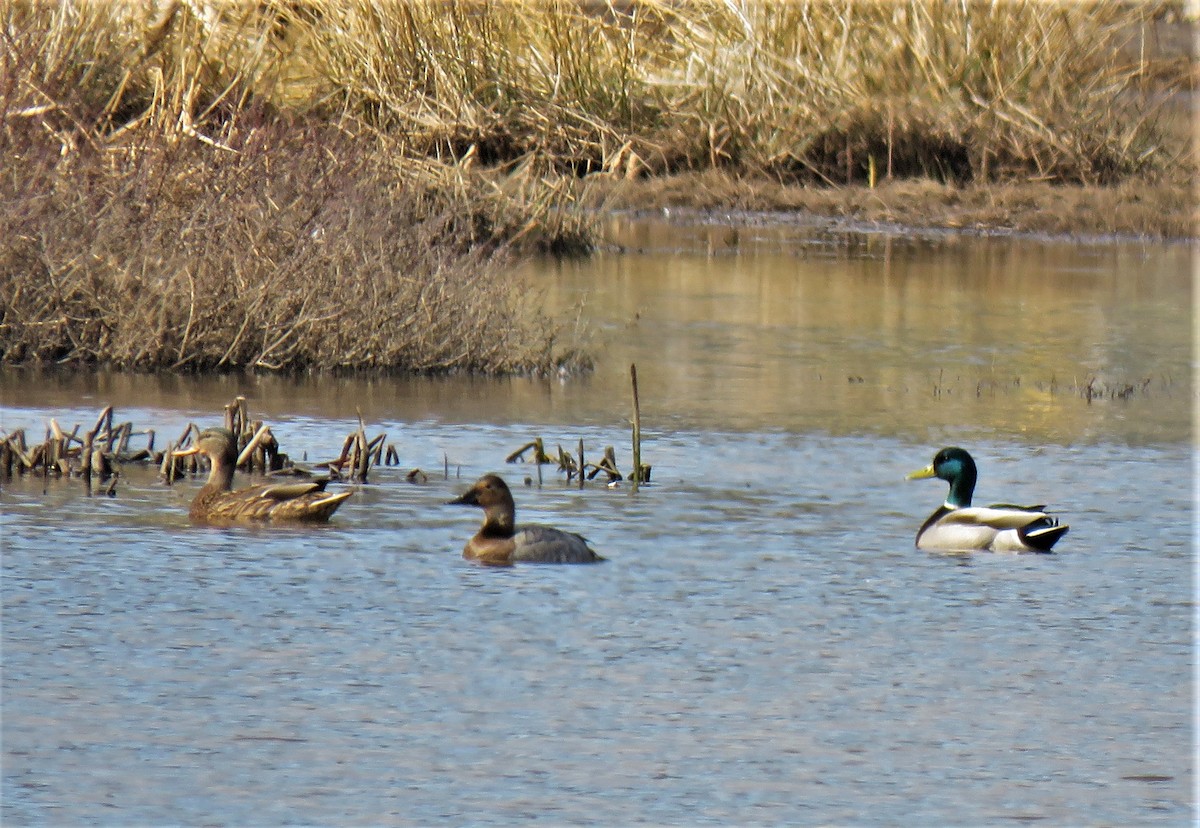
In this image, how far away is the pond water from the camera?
5.58 metres

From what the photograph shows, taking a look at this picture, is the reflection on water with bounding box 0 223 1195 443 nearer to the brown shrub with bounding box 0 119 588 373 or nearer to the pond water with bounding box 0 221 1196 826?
the pond water with bounding box 0 221 1196 826

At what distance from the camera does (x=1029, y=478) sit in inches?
405

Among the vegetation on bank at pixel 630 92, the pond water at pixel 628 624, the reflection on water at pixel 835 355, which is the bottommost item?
the pond water at pixel 628 624

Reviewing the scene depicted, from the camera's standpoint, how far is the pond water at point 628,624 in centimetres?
558

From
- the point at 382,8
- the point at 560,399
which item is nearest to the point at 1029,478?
the point at 560,399

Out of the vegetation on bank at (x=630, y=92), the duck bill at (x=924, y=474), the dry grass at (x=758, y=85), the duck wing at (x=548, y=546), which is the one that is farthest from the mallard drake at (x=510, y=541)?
the dry grass at (x=758, y=85)

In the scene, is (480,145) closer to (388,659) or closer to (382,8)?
(382,8)

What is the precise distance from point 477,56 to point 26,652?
18.0 meters

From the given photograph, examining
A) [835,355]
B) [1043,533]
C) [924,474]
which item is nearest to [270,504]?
[924,474]

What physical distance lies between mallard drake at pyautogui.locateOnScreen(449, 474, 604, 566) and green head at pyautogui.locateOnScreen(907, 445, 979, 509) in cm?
169

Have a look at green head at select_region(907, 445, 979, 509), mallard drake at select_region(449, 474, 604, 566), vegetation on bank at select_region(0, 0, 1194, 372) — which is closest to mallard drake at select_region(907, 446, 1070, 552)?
green head at select_region(907, 445, 979, 509)

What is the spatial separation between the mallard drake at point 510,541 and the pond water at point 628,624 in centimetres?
9

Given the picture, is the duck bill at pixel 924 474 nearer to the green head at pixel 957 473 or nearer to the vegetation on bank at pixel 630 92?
the green head at pixel 957 473

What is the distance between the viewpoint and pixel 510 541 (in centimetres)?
805
